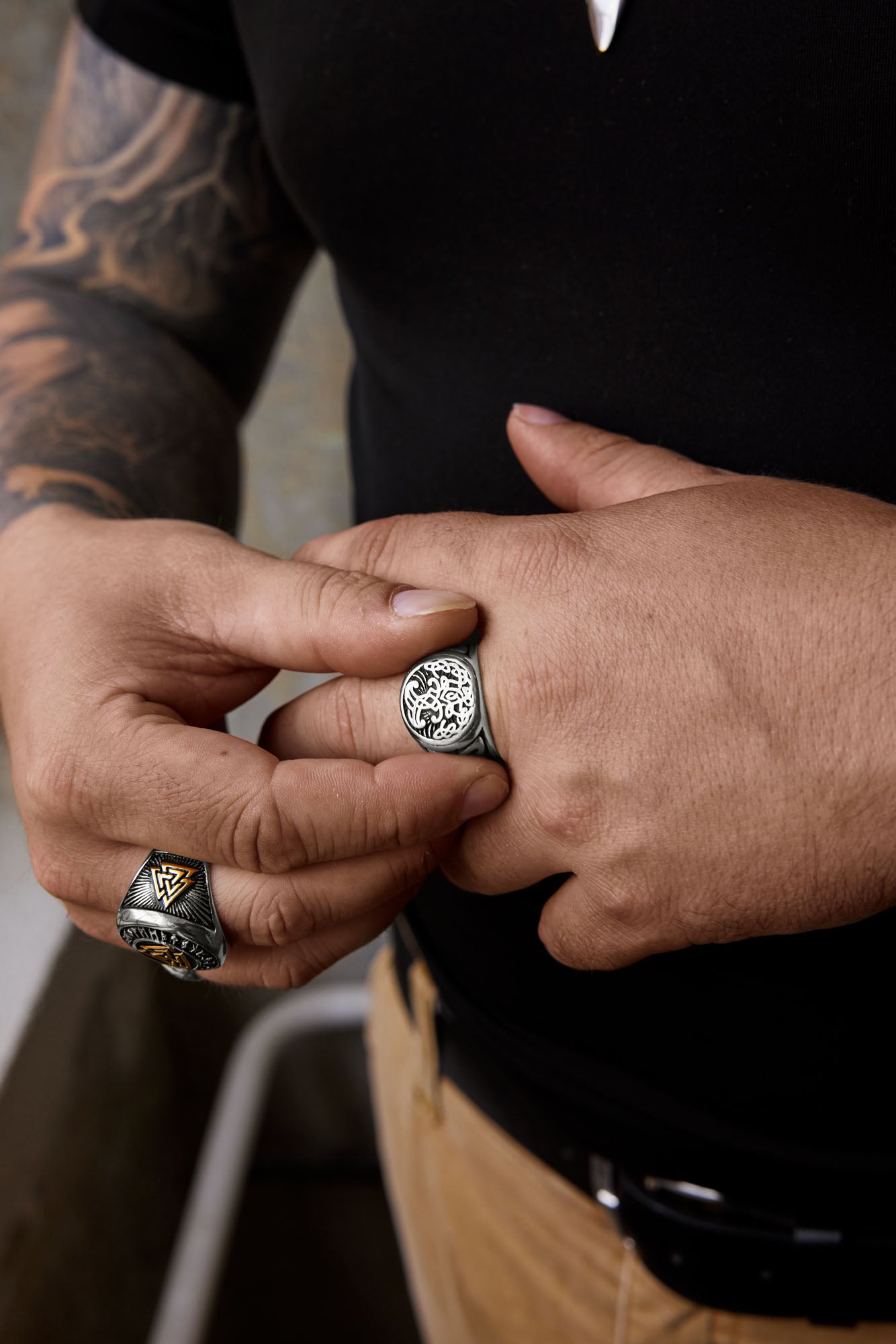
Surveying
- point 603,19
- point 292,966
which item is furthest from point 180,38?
point 292,966

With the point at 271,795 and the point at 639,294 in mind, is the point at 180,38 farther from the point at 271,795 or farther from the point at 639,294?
the point at 271,795

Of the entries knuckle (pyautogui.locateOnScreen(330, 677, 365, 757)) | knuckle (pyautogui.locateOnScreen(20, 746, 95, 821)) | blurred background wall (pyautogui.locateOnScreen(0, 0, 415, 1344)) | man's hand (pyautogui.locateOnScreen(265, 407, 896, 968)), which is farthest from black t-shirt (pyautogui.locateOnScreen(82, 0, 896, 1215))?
blurred background wall (pyautogui.locateOnScreen(0, 0, 415, 1344))

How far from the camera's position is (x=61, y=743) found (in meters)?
0.58

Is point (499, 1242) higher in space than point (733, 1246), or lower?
lower

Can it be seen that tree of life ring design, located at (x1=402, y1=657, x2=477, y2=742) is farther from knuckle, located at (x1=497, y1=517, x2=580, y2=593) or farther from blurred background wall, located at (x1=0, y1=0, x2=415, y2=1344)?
blurred background wall, located at (x1=0, y1=0, x2=415, y2=1344)

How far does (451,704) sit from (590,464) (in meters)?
0.22

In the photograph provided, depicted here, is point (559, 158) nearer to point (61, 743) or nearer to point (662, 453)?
point (662, 453)

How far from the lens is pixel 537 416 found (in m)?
Result: 0.70

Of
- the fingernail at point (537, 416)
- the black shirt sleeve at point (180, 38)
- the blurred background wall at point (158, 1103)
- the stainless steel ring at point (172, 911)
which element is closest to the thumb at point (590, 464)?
the fingernail at point (537, 416)

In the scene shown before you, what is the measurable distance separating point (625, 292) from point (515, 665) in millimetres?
342

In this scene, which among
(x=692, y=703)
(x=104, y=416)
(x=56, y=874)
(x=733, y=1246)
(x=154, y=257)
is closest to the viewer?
(x=692, y=703)

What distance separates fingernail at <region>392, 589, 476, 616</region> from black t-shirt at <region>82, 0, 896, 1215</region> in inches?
9.9

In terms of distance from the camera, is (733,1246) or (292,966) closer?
(292,966)

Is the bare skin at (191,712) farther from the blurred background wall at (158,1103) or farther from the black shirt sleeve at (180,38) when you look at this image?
the black shirt sleeve at (180,38)
